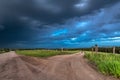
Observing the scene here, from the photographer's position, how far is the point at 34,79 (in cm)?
1238

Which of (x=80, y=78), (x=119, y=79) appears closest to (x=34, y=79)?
(x=80, y=78)

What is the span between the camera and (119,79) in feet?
45.4

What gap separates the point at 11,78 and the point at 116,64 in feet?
23.6

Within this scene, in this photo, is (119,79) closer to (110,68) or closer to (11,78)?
(110,68)

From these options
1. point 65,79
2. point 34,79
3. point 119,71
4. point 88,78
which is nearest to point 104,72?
point 119,71

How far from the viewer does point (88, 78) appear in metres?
13.3

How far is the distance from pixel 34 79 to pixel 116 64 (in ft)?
21.2

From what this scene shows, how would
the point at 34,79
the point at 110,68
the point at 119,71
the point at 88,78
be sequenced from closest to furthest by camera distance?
the point at 34,79
the point at 88,78
the point at 119,71
the point at 110,68

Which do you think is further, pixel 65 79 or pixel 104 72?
pixel 104 72

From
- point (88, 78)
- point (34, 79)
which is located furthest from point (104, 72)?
point (34, 79)

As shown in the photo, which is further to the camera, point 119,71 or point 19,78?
point 119,71

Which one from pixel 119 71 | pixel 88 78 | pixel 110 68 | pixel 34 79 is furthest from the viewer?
pixel 110 68

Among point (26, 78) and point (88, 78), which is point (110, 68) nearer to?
point (88, 78)

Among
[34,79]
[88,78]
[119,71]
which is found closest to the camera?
[34,79]
